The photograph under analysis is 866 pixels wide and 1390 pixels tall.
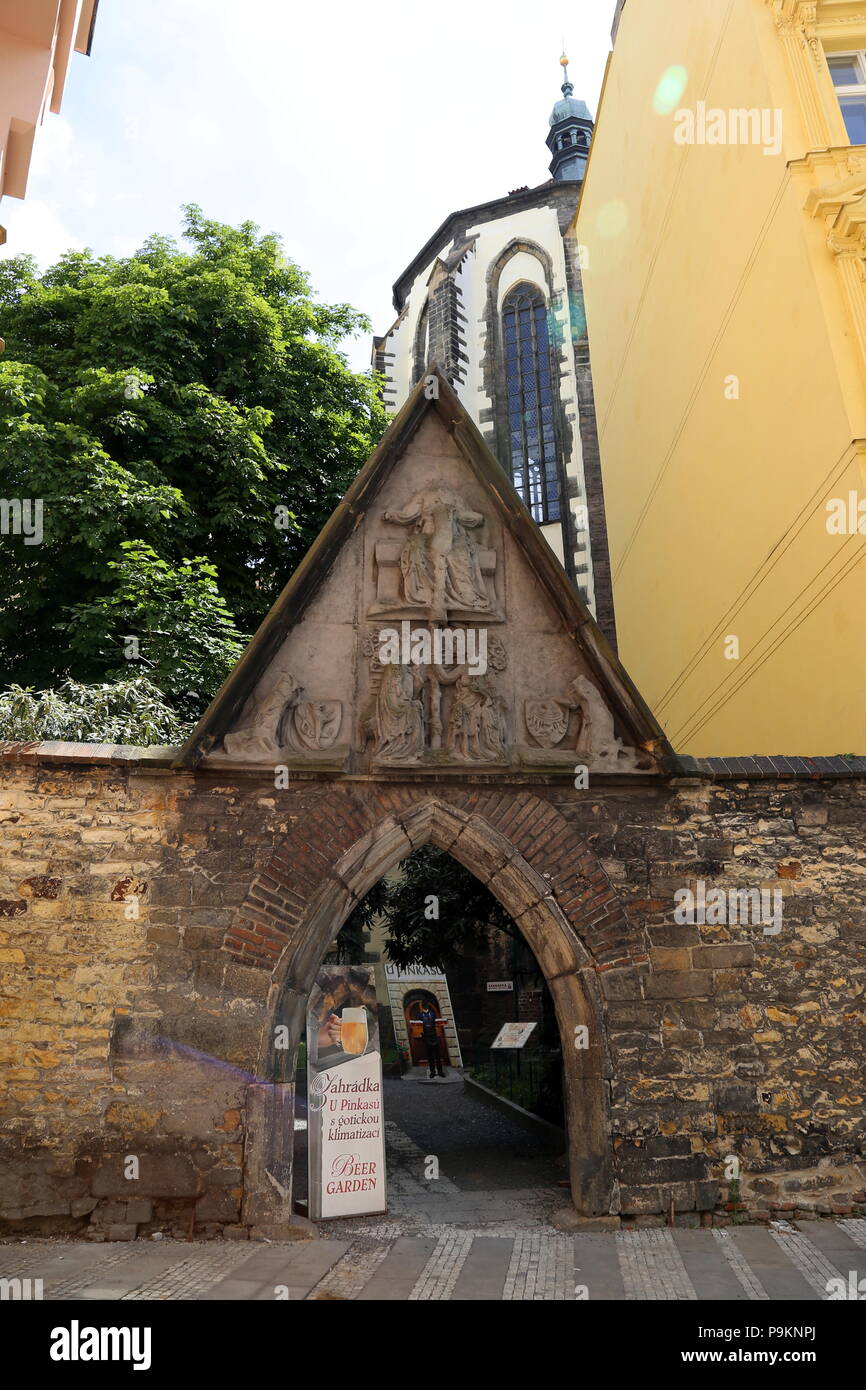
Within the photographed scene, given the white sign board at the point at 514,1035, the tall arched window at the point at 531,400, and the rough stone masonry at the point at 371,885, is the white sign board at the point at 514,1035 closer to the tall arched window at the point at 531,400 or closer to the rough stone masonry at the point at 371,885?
the rough stone masonry at the point at 371,885

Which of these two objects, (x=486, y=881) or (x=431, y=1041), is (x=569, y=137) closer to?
(x=431, y=1041)

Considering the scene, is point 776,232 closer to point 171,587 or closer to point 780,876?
point 780,876

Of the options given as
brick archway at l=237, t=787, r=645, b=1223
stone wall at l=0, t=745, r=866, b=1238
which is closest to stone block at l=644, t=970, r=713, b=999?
stone wall at l=0, t=745, r=866, b=1238

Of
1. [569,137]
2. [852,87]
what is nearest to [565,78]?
[569,137]

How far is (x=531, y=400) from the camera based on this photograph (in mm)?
24047

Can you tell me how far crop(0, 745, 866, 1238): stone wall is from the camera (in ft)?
19.5

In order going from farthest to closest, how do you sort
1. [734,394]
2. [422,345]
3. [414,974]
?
[422,345] < [414,974] < [734,394]

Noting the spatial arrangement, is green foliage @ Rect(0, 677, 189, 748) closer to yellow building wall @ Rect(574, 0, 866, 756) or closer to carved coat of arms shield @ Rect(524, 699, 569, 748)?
carved coat of arms shield @ Rect(524, 699, 569, 748)

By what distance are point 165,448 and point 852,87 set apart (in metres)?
8.46

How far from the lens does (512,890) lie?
6.72m

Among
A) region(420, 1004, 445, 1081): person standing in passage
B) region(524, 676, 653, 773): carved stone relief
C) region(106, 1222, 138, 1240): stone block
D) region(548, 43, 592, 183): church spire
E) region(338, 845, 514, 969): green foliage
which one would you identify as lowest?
region(420, 1004, 445, 1081): person standing in passage

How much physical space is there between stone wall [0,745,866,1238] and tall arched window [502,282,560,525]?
17080 millimetres

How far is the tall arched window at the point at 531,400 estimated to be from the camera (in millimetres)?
23125

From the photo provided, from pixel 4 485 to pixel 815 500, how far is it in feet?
29.5
